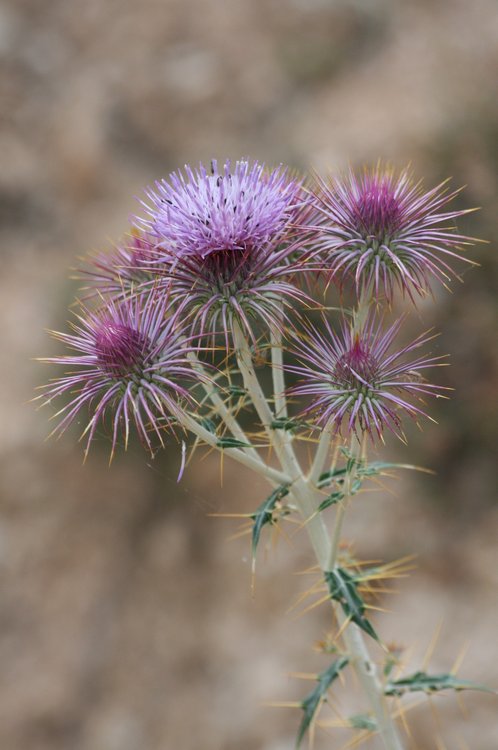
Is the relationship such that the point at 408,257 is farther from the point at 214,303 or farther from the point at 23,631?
the point at 23,631

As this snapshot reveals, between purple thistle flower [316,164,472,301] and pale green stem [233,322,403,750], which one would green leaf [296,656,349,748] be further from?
purple thistle flower [316,164,472,301]

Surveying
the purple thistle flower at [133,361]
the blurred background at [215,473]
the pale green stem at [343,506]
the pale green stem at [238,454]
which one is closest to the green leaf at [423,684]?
the pale green stem at [343,506]

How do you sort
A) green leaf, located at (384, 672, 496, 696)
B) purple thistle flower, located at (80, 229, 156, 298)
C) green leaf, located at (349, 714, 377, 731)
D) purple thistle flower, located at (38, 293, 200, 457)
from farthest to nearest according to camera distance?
1. green leaf, located at (349, 714, 377, 731)
2. green leaf, located at (384, 672, 496, 696)
3. purple thistle flower, located at (80, 229, 156, 298)
4. purple thistle flower, located at (38, 293, 200, 457)

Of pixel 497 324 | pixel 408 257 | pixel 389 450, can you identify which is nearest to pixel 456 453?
pixel 389 450

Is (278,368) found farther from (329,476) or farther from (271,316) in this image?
(329,476)

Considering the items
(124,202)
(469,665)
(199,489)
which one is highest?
(124,202)

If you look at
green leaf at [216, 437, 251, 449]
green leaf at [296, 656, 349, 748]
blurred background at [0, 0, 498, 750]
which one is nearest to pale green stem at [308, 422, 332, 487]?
green leaf at [216, 437, 251, 449]
